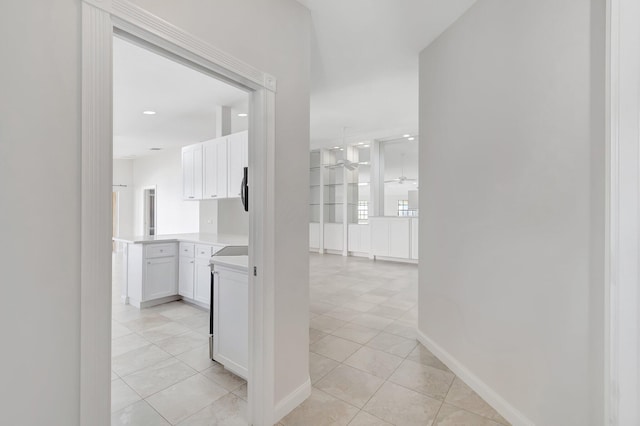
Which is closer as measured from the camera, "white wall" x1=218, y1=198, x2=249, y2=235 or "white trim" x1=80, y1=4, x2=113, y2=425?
"white trim" x1=80, y1=4, x2=113, y2=425

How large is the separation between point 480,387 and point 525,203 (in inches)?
51.9

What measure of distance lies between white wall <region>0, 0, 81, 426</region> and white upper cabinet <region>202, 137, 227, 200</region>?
3706mm

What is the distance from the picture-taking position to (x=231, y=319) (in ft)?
7.73

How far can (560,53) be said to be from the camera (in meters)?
1.55

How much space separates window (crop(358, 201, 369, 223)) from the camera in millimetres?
8117

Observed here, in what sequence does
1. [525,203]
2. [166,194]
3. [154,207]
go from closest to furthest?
[525,203], [166,194], [154,207]

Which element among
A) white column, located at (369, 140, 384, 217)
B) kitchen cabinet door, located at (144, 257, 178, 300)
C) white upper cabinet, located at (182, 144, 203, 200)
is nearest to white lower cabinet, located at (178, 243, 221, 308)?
kitchen cabinet door, located at (144, 257, 178, 300)

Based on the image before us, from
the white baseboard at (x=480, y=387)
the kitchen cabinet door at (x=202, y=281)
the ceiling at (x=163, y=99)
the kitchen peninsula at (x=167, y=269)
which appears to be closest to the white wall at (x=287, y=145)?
the ceiling at (x=163, y=99)

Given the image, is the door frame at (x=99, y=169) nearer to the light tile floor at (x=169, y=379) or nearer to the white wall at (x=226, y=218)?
the light tile floor at (x=169, y=379)

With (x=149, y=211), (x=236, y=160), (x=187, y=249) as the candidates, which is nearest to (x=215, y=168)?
(x=236, y=160)

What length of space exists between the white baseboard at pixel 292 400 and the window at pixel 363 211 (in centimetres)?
618

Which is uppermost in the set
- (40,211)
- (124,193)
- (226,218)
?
(124,193)

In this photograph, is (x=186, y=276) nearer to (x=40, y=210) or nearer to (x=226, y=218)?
Answer: (x=226, y=218)

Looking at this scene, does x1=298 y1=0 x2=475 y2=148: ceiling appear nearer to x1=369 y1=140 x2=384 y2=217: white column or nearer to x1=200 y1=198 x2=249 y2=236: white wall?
x1=369 y1=140 x2=384 y2=217: white column
